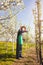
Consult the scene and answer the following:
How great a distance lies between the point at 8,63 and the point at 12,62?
29.3 inches

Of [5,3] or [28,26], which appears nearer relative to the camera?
[5,3]

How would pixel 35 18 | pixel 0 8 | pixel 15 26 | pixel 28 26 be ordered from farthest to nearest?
1. pixel 28 26
2. pixel 15 26
3. pixel 35 18
4. pixel 0 8

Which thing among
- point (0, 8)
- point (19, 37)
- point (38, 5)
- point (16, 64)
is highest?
point (38, 5)

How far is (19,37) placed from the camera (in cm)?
2244

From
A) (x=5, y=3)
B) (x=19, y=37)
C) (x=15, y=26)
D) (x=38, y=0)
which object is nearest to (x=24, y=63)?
(x=19, y=37)

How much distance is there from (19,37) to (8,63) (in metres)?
3.55

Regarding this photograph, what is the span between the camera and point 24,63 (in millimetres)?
20797

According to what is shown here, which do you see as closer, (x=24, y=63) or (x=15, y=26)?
(x=24, y=63)

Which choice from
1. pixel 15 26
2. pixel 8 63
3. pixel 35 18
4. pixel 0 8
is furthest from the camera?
pixel 15 26

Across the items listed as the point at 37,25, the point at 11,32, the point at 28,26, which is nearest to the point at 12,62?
the point at 37,25

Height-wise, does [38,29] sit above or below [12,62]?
above

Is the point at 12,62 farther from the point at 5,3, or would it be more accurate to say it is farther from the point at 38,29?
the point at 5,3

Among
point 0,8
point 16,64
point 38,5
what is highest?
point 38,5

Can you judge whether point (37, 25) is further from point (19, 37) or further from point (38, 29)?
point (19, 37)
